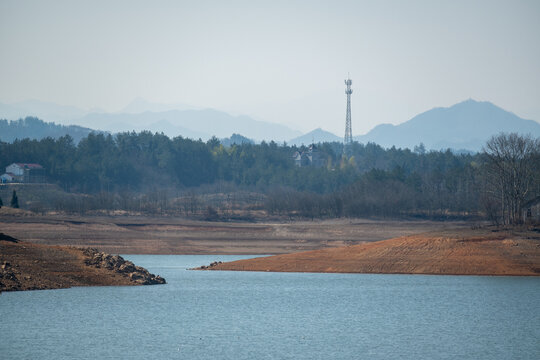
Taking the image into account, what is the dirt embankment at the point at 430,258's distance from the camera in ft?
231

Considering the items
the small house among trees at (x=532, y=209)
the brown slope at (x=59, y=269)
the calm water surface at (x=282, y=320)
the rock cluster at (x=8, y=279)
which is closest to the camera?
the calm water surface at (x=282, y=320)

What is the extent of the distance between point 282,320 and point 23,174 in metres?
143

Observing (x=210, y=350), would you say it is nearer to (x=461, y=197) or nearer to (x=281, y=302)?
(x=281, y=302)

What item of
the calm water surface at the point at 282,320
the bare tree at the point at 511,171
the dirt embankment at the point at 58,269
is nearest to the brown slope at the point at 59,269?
the dirt embankment at the point at 58,269

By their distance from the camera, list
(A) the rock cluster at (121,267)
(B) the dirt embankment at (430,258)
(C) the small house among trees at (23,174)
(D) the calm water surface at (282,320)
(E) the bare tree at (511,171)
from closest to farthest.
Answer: (D) the calm water surface at (282,320) < (A) the rock cluster at (121,267) < (B) the dirt embankment at (430,258) < (E) the bare tree at (511,171) < (C) the small house among trees at (23,174)

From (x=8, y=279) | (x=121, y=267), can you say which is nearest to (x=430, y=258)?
(x=121, y=267)

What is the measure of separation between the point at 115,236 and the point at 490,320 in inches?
2829

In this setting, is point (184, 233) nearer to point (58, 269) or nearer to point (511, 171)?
point (511, 171)

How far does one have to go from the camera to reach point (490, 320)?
Answer: 154 ft

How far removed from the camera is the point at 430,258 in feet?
239

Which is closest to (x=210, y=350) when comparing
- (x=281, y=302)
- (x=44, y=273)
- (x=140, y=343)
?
(x=140, y=343)

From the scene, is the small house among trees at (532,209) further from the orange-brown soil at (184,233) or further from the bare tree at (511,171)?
the orange-brown soil at (184,233)

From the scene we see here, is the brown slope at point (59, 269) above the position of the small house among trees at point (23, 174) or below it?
below

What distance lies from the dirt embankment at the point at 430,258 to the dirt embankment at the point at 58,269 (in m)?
17.0
